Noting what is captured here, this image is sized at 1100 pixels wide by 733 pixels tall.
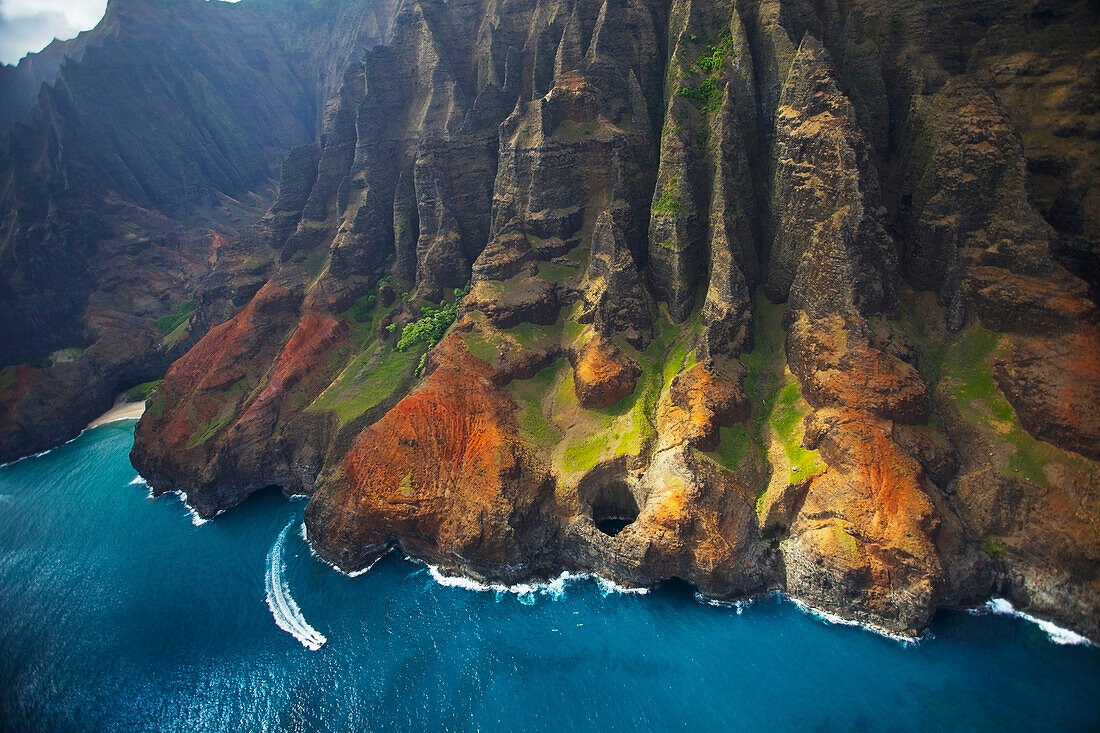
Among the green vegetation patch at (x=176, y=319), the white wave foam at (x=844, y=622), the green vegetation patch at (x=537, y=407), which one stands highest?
the green vegetation patch at (x=176, y=319)

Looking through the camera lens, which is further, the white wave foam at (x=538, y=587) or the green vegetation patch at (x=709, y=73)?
the green vegetation patch at (x=709, y=73)

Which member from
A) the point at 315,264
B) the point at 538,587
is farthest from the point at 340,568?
the point at 315,264

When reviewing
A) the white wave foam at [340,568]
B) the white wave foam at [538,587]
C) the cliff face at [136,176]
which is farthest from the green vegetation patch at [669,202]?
the cliff face at [136,176]

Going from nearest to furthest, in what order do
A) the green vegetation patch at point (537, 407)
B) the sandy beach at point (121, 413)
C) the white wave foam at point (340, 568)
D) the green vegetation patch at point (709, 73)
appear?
the white wave foam at point (340, 568) → the green vegetation patch at point (537, 407) → the green vegetation patch at point (709, 73) → the sandy beach at point (121, 413)

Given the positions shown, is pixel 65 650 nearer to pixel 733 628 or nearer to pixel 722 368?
pixel 733 628

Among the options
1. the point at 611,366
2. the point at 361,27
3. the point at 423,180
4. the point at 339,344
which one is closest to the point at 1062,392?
the point at 611,366

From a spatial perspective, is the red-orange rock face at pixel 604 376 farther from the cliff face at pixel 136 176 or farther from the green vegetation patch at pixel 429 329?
the cliff face at pixel 136 176

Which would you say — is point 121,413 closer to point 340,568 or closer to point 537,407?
point 340,568

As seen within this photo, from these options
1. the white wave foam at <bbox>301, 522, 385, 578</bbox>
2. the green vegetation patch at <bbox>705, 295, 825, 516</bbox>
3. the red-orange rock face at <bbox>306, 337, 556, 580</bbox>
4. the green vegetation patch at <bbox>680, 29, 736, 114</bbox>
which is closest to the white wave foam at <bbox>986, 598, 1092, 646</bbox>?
the green vegetation patch at <bbox>705, 295, 825, 516</bbox>
